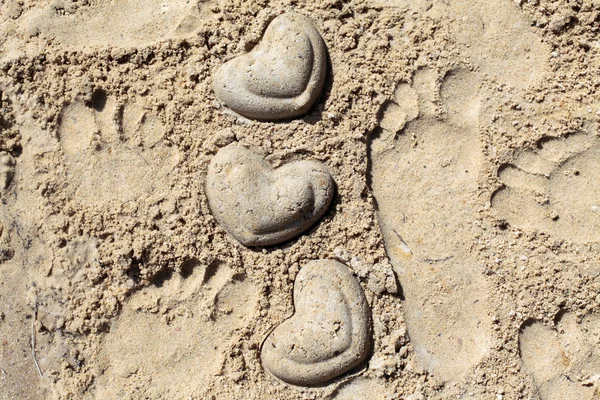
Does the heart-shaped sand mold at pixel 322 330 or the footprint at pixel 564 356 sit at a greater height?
the heart-shaped sand mold at pixel 322 330

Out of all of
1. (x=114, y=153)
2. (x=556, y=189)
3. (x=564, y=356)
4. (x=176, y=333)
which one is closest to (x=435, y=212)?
(x=556, y=189)

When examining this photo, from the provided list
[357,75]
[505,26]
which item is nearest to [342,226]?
[357,75]

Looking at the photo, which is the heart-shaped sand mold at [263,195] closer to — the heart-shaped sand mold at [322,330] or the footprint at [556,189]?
the heart-shaped sand mold at [322,330]

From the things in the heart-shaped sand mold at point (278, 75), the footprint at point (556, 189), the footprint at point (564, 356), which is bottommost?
the footprint at point (564, 356)

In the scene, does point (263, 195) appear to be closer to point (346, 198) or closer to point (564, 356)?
point (346, 198)

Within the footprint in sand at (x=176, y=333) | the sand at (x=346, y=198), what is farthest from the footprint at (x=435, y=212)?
the footprint in sand at (x=176, y=333)

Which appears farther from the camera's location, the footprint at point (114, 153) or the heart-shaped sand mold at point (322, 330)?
the footprint at point (114, 153)

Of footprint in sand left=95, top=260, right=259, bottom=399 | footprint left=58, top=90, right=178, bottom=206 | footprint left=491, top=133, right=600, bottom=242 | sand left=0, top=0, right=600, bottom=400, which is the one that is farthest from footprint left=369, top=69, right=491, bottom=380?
footprint left=58, top=90, right=178, bottom=206
